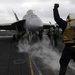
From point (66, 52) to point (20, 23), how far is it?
18977 millimetres

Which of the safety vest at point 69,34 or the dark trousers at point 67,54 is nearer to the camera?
the safety vest at point 69,34

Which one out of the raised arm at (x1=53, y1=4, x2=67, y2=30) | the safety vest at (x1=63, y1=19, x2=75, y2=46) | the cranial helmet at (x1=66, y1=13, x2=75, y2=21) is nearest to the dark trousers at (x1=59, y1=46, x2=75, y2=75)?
the safety vest at (x1=63, y1=19, x2=75, y2=46)

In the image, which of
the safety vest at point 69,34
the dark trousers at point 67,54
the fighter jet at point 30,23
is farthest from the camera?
the fighter jet at point 30,23

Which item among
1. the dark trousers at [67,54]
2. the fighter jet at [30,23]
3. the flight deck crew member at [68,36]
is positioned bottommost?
the fighter jet at [30,23]

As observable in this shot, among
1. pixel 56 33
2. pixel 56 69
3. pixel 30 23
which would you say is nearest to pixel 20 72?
pixel 56 69

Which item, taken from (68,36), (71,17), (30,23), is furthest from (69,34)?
(30,23)

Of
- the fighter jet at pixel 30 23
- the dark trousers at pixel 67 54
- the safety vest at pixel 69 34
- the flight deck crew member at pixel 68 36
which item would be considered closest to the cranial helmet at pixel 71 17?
the flight deck crew member at pixel 68 36

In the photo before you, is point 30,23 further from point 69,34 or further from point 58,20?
point 69,34

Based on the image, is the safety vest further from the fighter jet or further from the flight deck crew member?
the fighter jet

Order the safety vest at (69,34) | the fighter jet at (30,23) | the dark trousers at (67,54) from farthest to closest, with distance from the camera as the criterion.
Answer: the fighter jet at (30,23), the dark trousers at (67,54), the safety vest at (69,34)

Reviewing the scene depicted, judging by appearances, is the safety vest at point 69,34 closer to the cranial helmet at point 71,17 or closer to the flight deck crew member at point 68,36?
the flight deck crew member at point 68,36

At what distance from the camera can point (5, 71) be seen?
35.7 ft

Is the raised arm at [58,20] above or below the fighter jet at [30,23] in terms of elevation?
above

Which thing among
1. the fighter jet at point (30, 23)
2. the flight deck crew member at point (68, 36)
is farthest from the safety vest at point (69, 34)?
the fighter jet at point (30, 23)
